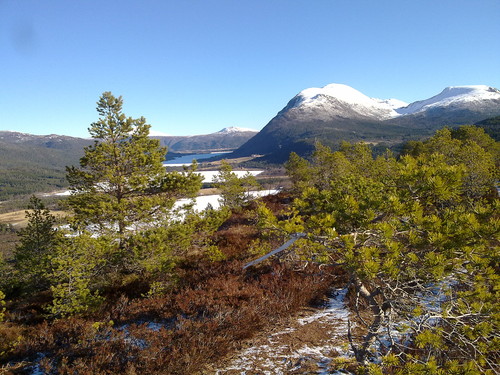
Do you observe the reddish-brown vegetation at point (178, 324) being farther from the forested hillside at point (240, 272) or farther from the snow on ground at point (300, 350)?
the snow on ground at point (300, 350)

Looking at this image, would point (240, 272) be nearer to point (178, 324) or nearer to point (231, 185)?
point (178, 324)

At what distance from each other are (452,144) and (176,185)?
806 inches

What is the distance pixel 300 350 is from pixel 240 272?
410cm

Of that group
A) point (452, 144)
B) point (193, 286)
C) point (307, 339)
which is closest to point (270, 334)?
point (307, 339)

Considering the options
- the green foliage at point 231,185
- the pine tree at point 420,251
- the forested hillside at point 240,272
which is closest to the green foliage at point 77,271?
the forested hillside at point 240,272

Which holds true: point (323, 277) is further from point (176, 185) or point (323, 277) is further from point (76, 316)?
point (76, 316)

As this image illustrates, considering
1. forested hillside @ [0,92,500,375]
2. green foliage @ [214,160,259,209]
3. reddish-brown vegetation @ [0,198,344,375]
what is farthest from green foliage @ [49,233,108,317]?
green foliage @ [214,160,259,209]

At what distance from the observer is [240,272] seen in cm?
932

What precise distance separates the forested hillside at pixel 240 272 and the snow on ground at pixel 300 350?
27cm

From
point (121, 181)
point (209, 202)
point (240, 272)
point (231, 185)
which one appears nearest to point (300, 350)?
point (240, 272)

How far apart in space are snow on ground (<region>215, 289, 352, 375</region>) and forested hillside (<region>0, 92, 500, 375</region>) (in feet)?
0.89

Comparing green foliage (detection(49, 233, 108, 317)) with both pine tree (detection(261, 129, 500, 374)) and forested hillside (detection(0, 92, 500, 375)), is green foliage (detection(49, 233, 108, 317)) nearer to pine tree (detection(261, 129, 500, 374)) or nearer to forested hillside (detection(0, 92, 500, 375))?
forested hillside (detection(0, 92, 500, 375))

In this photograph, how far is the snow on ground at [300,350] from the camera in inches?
195

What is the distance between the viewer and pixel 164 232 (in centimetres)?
925
